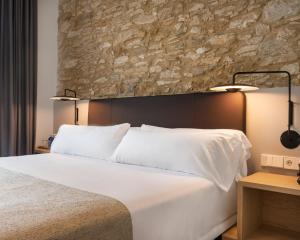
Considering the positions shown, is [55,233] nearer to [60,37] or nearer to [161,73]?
[161,73]

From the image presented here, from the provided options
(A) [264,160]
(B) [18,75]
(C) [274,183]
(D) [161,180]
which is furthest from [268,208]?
(B) [18,75]

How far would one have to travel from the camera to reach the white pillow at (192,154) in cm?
200

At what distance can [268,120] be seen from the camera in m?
2.28

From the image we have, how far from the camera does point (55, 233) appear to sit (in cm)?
110

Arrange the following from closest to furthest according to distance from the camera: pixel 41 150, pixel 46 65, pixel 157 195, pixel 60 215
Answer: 1. pixel 60 215
2. pixel 157 195
3. pixel 41 150
4. pixel 46 65

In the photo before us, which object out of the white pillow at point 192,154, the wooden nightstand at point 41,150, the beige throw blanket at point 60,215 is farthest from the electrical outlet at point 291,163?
the wooden nightstand at point 41,150

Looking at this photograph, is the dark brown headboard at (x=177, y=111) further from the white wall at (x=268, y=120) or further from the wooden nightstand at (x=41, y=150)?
the wooden nightstand at (x=41, y=150)

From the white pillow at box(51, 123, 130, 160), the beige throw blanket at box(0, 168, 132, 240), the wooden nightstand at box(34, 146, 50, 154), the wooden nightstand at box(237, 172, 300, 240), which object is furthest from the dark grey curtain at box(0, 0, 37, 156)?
the wooden nightstand at box(237, 172, 300, 240)

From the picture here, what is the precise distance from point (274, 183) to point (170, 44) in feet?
5.52

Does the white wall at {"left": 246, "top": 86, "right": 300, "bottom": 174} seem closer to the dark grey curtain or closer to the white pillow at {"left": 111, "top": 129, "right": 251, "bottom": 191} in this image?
the white pillow at {"left": 111, "top": 129, "right": 251, "bottom": 191}

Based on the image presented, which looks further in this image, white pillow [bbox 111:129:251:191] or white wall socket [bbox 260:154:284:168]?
white wall socket [bbox 260:154:284:168]

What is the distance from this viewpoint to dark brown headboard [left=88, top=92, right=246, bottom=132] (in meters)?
2.39

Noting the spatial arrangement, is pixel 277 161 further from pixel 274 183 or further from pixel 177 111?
pixel 177 111

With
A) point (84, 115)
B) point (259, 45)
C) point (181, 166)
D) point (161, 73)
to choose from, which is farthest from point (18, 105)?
point (259, 45)
